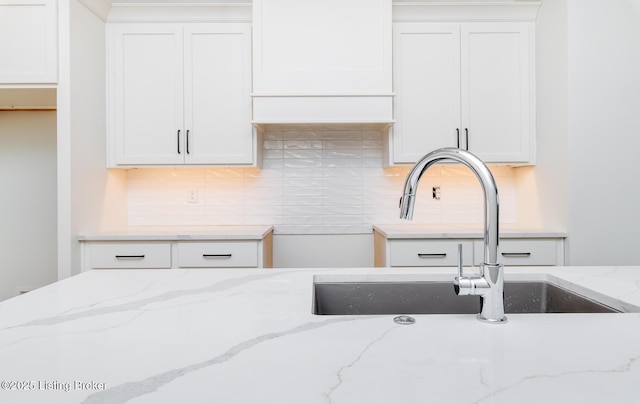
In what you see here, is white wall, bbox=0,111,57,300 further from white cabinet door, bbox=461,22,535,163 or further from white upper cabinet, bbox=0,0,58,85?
white cabinet door, bbox=461,22,535,163

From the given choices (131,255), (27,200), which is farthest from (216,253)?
(27,200)

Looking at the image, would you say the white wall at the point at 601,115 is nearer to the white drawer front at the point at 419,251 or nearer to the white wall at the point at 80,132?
the white drawer front at the point at 419,251

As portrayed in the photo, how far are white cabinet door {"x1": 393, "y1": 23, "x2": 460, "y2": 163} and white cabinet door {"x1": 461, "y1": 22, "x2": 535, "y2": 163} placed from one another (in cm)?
8

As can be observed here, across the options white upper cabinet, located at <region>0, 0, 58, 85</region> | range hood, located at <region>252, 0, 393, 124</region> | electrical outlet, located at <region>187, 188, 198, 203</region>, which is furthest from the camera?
electrical outlet, located at <region>187, 188, 198, 203</region>

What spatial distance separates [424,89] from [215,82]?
135cm

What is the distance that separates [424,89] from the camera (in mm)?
2676

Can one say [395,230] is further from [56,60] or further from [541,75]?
[56,60]

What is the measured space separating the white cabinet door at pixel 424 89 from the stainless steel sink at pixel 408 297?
1.56 metres

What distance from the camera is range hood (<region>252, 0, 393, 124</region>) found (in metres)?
2.54

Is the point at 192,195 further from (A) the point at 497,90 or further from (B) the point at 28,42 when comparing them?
(A) the point at 497,90

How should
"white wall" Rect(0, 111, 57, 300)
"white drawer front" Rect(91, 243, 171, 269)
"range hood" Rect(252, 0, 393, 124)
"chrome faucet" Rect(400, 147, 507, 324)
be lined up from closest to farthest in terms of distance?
1. "chrome faucet" Rect(400, 147, 507, 324)
2. "white drawer front" Rect(91, 243, 171, 269)
3. "range hood" Rect(252, 0, 393, 124)
4. "white wall" Rect(0, 111, 57, 300)

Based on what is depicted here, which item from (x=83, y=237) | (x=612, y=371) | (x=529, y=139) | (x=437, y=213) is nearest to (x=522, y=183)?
(x=529, y=139)

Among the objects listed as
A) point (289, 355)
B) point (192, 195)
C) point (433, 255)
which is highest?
point (192, 195)

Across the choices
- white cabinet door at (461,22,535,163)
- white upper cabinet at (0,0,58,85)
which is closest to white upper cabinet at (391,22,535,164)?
white cabinet door at (461,22,535,163)
